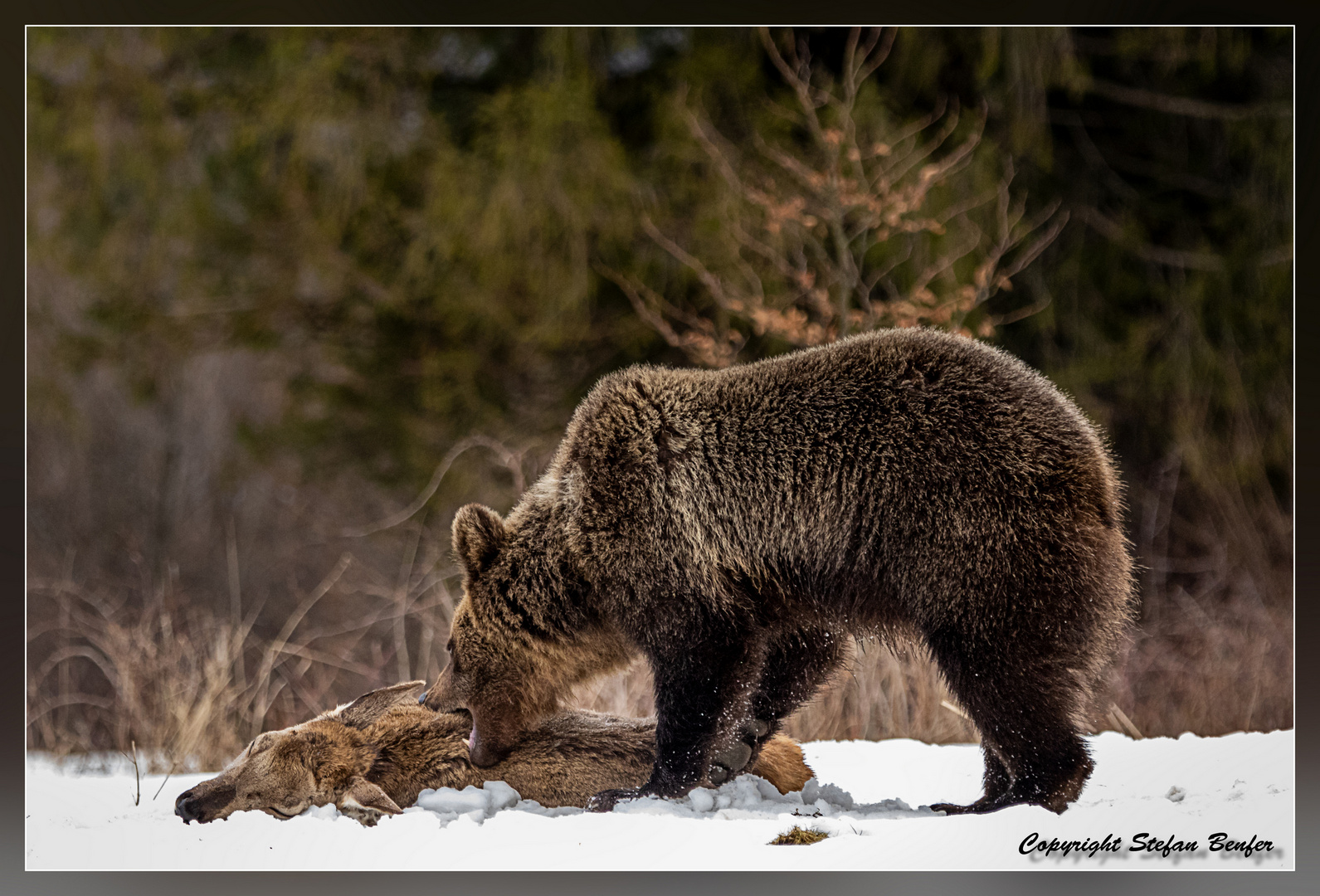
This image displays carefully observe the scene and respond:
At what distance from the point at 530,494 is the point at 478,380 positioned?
6.74 m

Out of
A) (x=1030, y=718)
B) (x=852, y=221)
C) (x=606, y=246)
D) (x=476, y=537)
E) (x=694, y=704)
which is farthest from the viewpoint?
(x=606, y=246)

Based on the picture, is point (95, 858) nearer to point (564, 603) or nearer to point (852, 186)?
point (564, 603)

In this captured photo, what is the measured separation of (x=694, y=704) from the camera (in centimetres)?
438

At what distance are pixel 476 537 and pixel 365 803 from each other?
106 centimetres

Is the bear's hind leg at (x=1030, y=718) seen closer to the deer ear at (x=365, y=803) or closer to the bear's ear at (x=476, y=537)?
the bear's ear at (x=476, y=537)

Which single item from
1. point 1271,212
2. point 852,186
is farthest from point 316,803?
point 1271,212

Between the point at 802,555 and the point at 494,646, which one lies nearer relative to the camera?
the point at 802,555

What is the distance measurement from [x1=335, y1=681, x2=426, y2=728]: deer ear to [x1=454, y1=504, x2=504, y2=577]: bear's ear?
22.2 inches

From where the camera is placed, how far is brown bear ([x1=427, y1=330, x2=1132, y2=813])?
416cm

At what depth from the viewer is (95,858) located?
4.53 meters

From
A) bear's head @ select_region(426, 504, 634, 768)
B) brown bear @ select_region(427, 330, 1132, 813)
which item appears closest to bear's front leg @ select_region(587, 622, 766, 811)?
Result: brown bear @ select_region(427, 330, 1132, 813)

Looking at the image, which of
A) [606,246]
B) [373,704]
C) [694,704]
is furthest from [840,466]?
[606,246]

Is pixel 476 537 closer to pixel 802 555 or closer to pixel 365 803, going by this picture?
pixel 365 803

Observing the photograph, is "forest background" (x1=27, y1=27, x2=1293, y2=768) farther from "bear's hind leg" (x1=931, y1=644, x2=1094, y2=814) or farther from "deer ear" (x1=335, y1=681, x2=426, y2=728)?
"bear's hind leg" (x1=931, y1=644, x2=1094, y2=814)
